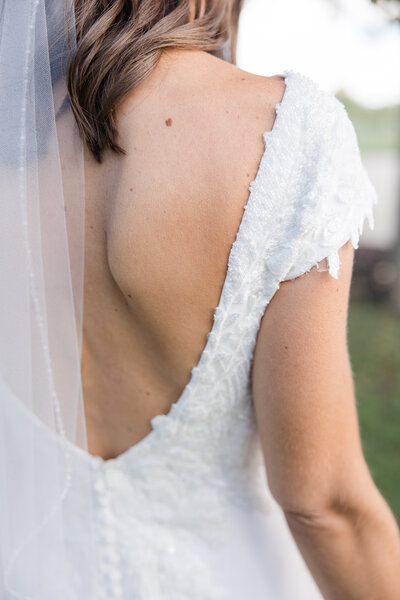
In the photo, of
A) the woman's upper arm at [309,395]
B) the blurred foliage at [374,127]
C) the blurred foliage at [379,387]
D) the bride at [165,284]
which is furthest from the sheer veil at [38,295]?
the blurred foliage at [374,127]

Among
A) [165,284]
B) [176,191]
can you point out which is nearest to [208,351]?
[165,284]

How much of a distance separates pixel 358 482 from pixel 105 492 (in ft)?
1.71

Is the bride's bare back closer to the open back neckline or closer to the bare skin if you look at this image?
the open back neckline

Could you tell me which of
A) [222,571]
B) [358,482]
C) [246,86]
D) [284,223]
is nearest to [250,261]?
[284,223]

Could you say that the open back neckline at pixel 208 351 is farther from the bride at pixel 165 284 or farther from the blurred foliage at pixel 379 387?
the blurred foliage at pixel 379 387

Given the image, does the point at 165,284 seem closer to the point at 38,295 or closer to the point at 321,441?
the point at 38,295

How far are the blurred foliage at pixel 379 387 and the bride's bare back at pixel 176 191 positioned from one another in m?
2.76

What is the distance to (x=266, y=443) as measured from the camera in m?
1.01

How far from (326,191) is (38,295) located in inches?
21.0

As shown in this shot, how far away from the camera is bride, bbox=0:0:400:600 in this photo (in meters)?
0.88

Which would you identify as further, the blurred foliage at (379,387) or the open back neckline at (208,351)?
the blurred foliage at (379,387)

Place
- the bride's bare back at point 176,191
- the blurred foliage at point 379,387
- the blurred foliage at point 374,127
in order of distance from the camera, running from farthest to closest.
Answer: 1. the blurred foliage at point 374,127
2. the blurred foliage at point 379,387
3. the bride's bare back at point 176,191

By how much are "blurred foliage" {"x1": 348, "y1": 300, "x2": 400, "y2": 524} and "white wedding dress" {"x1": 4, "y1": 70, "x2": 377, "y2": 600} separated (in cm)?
223

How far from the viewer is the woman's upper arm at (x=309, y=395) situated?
0.89m
